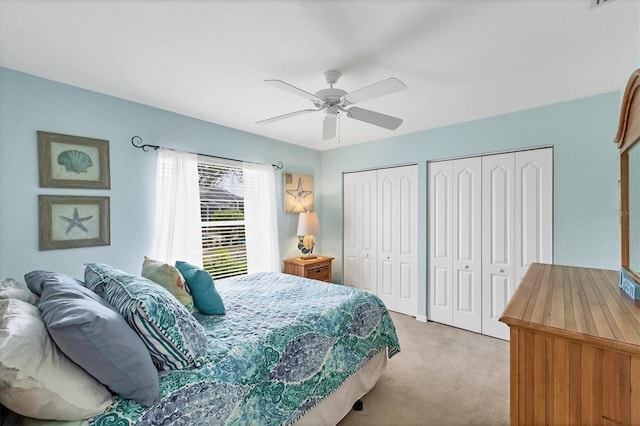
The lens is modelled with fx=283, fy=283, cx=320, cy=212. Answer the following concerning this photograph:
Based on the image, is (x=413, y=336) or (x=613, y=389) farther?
(x=413, y=336)

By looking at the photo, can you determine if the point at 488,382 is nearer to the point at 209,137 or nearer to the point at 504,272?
the point at 504,272

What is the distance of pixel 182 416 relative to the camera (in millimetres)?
1123

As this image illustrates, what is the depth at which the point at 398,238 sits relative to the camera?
3.92 m

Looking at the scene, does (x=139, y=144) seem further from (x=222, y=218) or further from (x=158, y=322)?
(x=158, y=322)

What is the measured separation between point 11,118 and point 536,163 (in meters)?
4.58

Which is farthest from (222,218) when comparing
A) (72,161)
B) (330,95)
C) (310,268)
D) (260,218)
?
(330,95)

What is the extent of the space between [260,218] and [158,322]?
8.82 ft

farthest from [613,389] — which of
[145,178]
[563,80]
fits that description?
[145,178]

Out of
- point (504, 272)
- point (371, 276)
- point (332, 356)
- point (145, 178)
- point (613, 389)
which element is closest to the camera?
point (613, 389)

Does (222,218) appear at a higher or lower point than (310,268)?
higher

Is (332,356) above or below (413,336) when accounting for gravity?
above

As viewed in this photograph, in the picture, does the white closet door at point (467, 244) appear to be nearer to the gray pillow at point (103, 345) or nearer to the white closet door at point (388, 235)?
the white closet door at point (388, 235)

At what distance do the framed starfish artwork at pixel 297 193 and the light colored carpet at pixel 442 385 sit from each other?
228cm

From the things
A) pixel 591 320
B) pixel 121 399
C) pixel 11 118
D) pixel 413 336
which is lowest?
pixel 413 336
